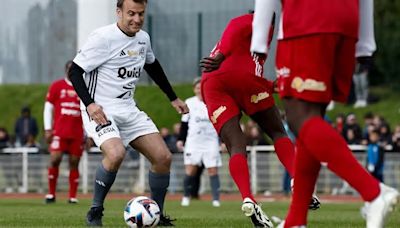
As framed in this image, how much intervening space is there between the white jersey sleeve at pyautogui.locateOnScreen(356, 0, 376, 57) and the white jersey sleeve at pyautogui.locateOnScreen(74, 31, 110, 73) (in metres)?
3.46

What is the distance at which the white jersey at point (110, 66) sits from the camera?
1059 centimetres

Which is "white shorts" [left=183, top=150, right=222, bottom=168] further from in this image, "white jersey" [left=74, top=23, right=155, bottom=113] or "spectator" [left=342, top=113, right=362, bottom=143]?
"white jersey" [left=74, top=23, right=155, bottom=113]

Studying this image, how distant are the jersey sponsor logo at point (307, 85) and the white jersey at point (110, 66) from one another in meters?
3.59

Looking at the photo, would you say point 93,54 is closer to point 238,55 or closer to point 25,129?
point 238,55

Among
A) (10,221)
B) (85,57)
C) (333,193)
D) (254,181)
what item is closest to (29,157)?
(254,181)

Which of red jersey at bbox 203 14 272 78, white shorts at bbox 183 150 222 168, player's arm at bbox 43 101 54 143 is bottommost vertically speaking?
white shorts at bbox 183 150 222 168

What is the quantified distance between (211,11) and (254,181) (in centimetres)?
830

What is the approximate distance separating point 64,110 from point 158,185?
29.2ft

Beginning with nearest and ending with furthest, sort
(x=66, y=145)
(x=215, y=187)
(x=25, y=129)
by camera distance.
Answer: (x=66, y=145) < (x=215, y=187) < (x=25, y=129)

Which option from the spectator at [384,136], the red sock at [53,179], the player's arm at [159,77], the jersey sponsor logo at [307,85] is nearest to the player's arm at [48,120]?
the red sock at [53,179]

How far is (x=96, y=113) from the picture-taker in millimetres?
10070

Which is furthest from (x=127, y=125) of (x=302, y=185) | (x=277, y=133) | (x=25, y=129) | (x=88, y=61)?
(x=25, y=129)

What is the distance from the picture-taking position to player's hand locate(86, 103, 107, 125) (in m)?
10.1

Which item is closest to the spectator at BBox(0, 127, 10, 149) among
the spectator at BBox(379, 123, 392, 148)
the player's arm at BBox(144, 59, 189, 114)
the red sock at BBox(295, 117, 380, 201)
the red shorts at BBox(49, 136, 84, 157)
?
the red shorts at BBox(49, 136, 84, 157)
